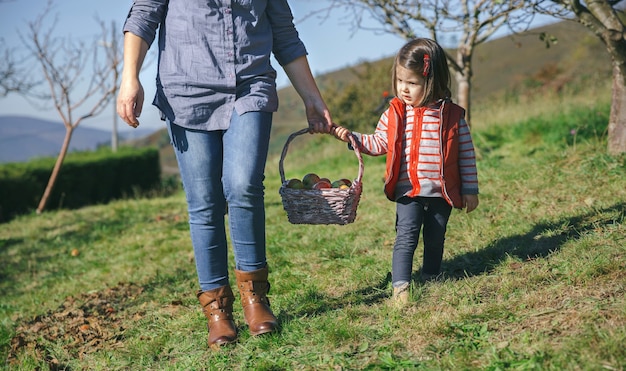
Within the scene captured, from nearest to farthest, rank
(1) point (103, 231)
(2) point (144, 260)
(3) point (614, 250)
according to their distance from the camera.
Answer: (3) point (614, 250)
(2) point (144, 260)
(1) point (103, 231)

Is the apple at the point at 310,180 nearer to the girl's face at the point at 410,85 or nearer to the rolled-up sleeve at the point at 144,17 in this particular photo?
the girl's face at the point at 410,85

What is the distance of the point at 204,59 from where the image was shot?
108 inches

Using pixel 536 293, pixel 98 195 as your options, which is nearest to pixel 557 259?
pixel 536 293

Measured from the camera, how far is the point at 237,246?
2852 mm

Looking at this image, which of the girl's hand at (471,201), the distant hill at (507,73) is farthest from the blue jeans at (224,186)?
the distant hill at (507,73)

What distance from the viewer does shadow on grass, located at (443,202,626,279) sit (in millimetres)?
3604

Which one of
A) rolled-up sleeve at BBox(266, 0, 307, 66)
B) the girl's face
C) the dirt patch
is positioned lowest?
the dirt patch

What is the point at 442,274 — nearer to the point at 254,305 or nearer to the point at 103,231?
the point at 254,305

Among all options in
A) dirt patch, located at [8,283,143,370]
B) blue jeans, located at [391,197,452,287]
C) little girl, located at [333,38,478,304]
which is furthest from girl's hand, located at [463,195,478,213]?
dirt patch, located at [8,283,143,370]

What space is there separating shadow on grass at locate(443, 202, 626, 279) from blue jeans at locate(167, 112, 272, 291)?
4.03ft

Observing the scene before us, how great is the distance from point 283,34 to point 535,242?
6.46 ft

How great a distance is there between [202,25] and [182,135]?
0.48 m

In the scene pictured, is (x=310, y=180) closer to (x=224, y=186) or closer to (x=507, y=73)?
(x=224, y=186)

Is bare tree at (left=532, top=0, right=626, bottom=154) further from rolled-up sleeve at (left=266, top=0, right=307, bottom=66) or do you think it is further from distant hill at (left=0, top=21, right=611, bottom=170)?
distant hill at (left=0, top=21, right=611, bottom=170)
